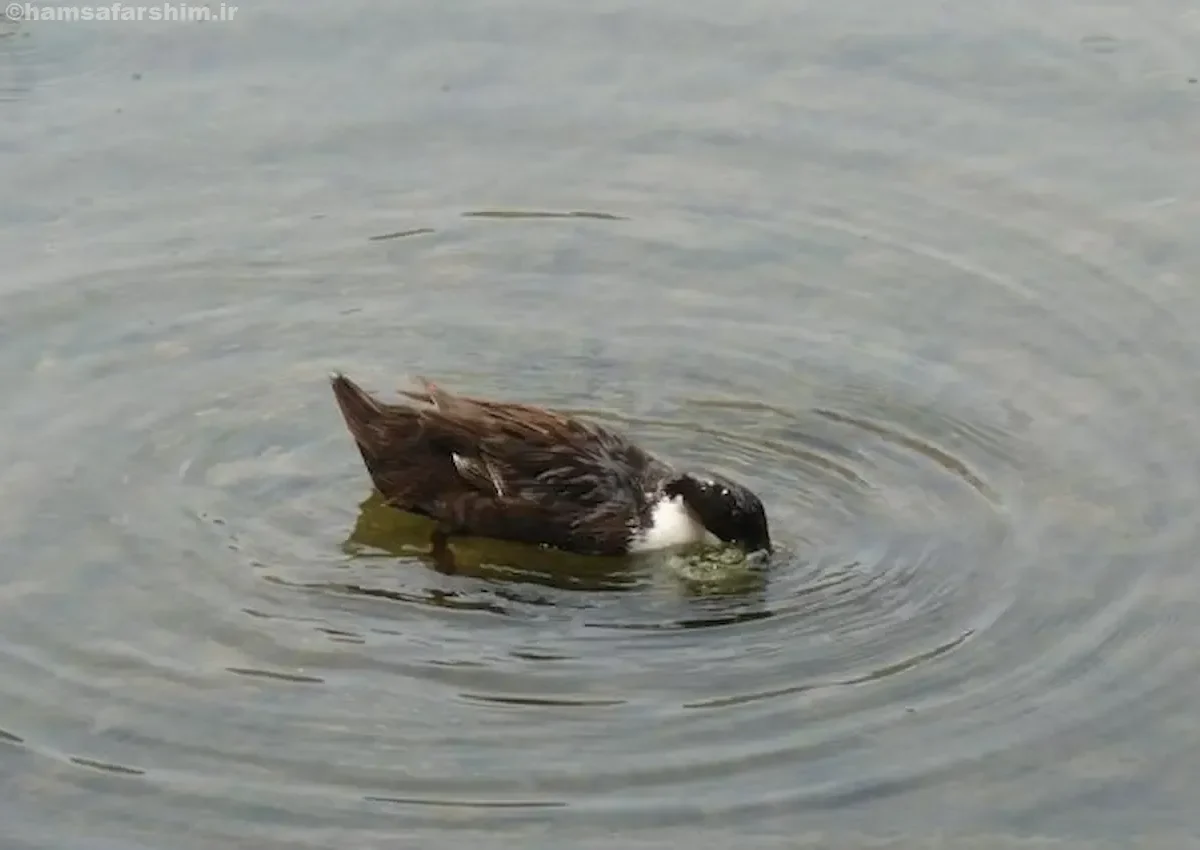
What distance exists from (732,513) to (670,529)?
1.24 feet

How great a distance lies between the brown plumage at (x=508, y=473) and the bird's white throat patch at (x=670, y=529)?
24mm

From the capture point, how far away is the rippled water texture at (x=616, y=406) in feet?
27.2

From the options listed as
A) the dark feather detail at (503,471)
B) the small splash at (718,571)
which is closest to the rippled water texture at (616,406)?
the small splash at (718,571)

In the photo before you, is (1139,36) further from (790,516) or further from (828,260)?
(790,516)

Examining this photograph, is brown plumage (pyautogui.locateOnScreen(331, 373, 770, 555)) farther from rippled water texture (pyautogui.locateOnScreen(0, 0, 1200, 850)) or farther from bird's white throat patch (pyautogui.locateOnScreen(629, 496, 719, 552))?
rippled water texture (pyautogui.locateOnScreen(0, 0, 1200, 850))

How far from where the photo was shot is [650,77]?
1360cm

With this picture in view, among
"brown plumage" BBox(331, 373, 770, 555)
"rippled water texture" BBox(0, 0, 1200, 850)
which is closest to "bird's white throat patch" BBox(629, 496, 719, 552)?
"brown plumage" BBox(331, 373, 770, 555)

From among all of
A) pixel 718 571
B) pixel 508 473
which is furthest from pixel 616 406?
pixel 718 571

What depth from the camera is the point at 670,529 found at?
9938mm

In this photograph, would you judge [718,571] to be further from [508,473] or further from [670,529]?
[508,473]

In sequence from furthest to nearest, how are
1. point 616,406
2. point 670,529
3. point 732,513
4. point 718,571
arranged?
1. point 616,406
2. point 670,529
3. point 718,571
4. point 732,513

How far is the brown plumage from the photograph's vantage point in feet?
32.7

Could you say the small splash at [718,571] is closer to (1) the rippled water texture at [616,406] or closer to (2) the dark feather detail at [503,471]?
(1) the rippled water texture at [616,406]

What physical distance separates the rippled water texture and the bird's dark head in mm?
154
